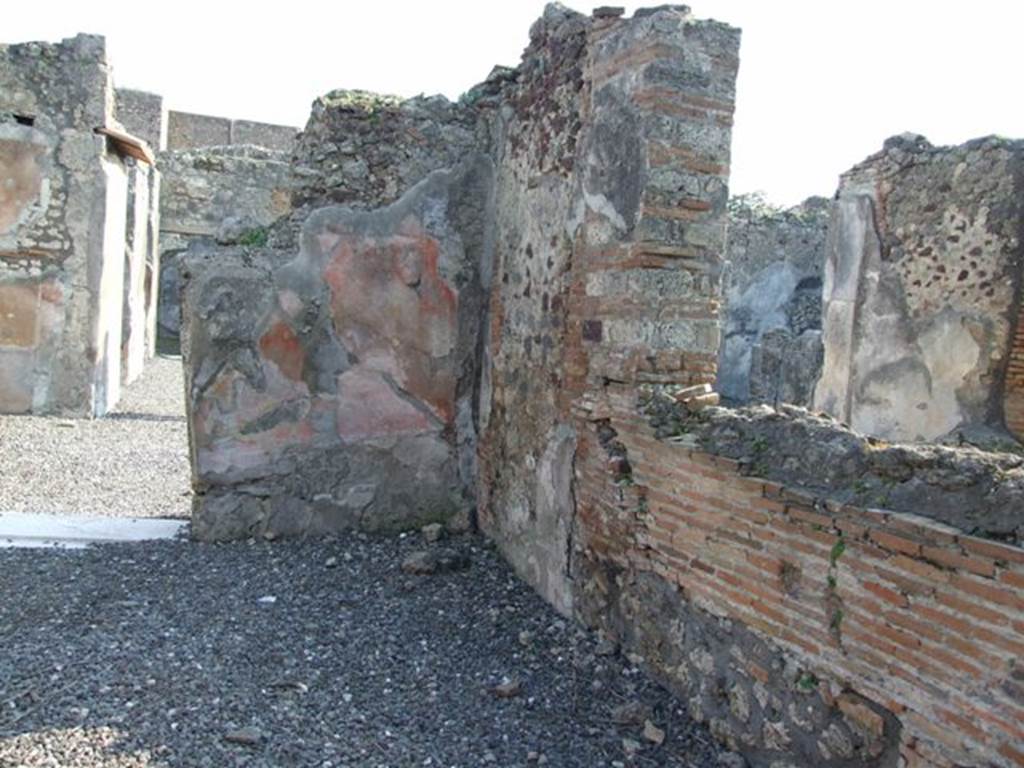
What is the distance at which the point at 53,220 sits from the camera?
26.9ft

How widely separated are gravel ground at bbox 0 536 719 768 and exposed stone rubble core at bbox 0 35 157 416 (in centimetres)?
471

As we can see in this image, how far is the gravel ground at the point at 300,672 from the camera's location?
265 centimetres

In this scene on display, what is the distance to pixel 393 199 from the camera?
4.79 metres

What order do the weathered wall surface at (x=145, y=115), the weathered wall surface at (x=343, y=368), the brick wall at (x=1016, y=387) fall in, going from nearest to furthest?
the weathered wall surface at (x=343, y=368) < the brick wall at (x=1016, y=387) < the weathered wall surface at (x=145, y=115)

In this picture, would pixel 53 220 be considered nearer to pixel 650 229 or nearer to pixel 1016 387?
pixel 650 229

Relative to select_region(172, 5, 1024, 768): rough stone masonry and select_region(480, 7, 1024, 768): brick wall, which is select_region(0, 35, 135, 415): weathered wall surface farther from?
select_region(480, 7, 1024, 768): brick wall

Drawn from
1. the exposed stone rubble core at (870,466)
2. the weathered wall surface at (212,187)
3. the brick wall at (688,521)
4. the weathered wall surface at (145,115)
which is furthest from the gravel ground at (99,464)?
the weathered wall surface at (145,115)

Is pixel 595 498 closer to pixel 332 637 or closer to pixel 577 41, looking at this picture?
pixel 332 637

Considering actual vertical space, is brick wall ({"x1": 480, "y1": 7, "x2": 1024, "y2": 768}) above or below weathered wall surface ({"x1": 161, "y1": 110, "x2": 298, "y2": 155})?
below

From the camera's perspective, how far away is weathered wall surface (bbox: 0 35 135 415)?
7.98 metres

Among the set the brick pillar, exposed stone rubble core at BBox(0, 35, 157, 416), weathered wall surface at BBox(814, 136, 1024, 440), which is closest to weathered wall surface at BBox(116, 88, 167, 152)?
exposed stone rubble core at BBox(0, 35, 157, 416)

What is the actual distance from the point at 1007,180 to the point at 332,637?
19.7 feet

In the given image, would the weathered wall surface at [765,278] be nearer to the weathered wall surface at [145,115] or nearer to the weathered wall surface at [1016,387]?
the weathered wall surface at [1016,387]

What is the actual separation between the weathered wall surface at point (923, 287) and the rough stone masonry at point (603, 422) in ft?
0.53
